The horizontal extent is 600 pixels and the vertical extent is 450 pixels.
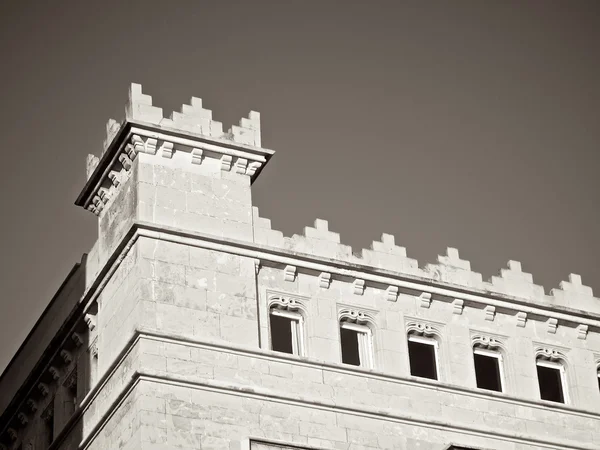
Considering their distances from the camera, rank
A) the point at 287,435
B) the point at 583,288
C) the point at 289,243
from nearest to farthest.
Result: the point at 287,435 → the point at 289,243 → the point at 583,288

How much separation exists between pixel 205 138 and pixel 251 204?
2.43 m

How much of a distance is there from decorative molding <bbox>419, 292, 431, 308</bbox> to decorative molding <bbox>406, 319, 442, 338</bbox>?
0.58m

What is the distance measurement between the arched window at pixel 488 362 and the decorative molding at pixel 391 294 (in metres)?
2.94

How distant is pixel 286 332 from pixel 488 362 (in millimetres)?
7197

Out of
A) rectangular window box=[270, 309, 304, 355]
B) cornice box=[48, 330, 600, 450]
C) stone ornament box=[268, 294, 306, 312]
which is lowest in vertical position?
cornice box=[48, 330, 600, 450]

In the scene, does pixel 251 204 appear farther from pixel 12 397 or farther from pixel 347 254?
pixel 12 397

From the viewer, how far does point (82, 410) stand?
53.4 m

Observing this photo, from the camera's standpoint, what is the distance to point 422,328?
55.4 metres

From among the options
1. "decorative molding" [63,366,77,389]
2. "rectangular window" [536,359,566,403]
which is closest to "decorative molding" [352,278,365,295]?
"rectangular window" [536,359,566,403]

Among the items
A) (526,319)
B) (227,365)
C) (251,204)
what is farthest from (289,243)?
(526,319)

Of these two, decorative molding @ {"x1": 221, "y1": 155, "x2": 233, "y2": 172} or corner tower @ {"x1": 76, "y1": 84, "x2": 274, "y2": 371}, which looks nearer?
corner tower @ {"x1": 76, "y1": 84, "x2": 274, "y2": 371}

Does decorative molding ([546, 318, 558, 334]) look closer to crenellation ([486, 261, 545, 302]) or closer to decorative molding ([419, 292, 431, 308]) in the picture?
crenellation ([486, 261, 545, 302])

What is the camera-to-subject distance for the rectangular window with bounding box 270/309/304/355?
52.9 m

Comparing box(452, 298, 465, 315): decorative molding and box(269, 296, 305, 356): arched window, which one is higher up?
box(452, 298, 465, 315): decorative molding
